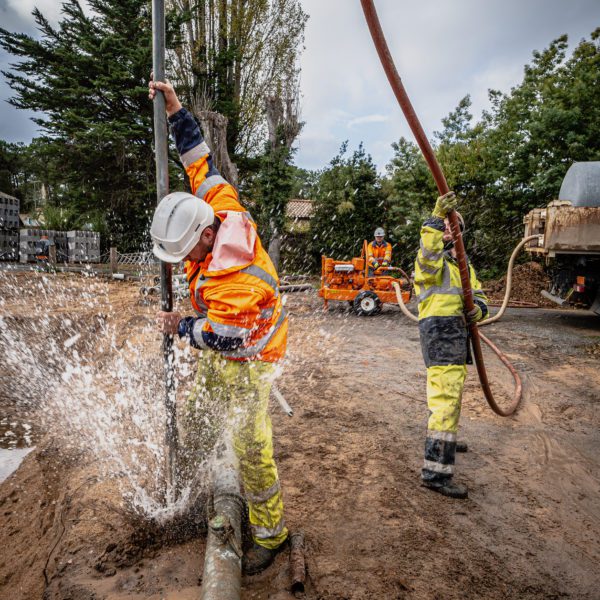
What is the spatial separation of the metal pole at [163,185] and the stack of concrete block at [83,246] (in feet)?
55.8

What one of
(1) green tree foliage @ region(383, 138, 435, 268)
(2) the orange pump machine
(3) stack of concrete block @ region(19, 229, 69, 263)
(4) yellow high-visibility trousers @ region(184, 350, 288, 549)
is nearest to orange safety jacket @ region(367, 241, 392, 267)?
(2) the orange pump machine

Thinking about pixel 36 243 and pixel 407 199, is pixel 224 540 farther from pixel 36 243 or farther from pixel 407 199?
pixel 36 243

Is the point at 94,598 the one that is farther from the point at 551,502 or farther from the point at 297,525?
the point at 551,502

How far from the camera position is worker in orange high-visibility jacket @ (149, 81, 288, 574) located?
2262 mm

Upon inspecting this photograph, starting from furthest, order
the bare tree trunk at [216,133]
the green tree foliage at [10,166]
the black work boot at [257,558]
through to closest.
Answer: the green tree foliage at [10,166], the bare tree trunk at [216,133], the black work boot at [257,558]

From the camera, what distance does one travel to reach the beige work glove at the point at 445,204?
266 cm

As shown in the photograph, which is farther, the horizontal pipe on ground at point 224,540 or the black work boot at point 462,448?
the black work boot at point 462,448

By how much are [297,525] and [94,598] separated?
1165 millimetres

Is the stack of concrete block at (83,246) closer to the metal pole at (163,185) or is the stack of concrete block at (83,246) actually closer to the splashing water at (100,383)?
the splashing water at (100,383)

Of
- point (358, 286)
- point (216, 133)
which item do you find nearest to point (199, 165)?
point (358, 286)

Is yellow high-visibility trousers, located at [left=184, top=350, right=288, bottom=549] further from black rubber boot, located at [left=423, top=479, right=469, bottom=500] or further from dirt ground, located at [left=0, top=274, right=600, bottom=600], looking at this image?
black rubber boot, located at [left=423, top=479, right=469, bottom=500]

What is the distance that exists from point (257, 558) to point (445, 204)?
2.39 m

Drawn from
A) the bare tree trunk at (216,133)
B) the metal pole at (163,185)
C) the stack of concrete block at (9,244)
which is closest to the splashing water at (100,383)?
the metal pole at (163,185)

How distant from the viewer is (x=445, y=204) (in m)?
2.72
